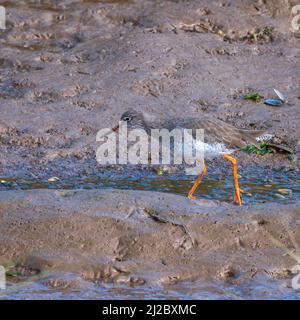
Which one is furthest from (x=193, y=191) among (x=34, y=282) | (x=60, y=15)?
(x=60, y=15)

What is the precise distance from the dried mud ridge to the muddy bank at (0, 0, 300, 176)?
2430mm

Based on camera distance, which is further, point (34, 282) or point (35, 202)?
point (35, 202)

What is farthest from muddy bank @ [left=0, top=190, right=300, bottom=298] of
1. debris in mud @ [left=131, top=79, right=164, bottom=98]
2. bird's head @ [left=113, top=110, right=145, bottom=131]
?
debris in mud @ [left=131, top=79, right=164, bottom=98]

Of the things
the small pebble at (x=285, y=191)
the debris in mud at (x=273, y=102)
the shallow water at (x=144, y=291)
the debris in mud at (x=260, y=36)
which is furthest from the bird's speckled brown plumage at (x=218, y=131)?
the debris in mud at (x=260, y=36)

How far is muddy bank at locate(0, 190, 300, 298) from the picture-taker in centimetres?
699

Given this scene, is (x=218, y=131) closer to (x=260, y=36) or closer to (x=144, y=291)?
(x=144, y=291)

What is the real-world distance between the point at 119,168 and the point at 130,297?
11.6ft

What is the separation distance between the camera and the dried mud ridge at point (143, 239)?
23.0ft

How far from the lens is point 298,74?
12.4 m

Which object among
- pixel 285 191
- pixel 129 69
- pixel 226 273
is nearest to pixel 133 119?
pixel 129 69

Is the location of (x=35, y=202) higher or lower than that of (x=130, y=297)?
higher

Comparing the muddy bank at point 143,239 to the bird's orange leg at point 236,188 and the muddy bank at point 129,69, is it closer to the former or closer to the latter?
the bird's orange leg at point 236,188

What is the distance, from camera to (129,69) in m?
12.3

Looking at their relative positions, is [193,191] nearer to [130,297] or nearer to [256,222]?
[256,222]
